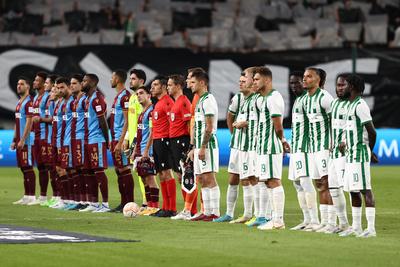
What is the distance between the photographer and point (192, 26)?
128 ft

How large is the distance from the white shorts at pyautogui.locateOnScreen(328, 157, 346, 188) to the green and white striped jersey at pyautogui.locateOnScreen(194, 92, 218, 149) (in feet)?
8.46

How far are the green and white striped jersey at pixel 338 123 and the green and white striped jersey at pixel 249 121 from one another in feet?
5.37

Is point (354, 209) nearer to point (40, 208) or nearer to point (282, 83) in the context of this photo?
point (40, 208)

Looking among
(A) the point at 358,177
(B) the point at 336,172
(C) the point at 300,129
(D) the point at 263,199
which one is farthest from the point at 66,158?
(A) the point at 358,177

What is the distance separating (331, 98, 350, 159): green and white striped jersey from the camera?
15375 millimetres

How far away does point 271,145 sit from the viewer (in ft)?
54.4

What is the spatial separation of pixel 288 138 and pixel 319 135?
53.2 ft

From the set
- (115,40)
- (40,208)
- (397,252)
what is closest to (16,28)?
(115,40)

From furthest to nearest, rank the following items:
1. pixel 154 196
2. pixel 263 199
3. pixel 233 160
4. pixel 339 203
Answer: pixel 154 196 < pixel 233 160 < pixel 263 199 < pixel 339 203

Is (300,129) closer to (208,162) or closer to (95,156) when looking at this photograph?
(208,162)

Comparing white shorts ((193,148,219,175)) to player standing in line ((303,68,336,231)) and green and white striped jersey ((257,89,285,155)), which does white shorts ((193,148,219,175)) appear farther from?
player standing in line ((303,68,336,231))

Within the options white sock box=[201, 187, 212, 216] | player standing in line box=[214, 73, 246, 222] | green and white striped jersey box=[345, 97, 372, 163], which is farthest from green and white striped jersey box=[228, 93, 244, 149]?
green and white striped jersey box=[345, 97, 372, 163]

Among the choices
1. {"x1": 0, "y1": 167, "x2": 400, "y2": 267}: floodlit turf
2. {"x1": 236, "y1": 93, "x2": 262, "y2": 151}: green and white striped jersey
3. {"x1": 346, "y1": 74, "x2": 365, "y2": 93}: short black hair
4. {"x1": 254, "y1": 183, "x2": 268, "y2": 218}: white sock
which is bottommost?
{"x1": 0, "y1": 167, "x2": 400, "y2": 267}: floodlit turf

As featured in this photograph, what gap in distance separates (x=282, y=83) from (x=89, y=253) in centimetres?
2066
